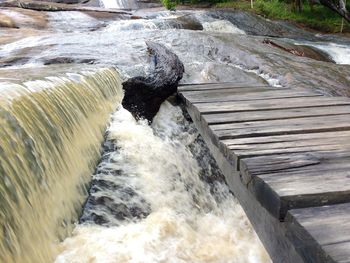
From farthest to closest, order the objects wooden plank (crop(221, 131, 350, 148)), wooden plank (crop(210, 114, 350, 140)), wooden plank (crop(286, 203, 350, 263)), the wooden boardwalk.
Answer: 1. wooden plank (crop(210, 114, 350, 140))
2. wooden plank (crop(221, 131, 350, 148))
3. the wooden boardwalk
4. wooden plank (crop(286, 203, 350, 263))

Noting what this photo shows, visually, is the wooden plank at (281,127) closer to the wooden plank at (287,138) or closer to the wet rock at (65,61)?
the wooden plank at (287,138)

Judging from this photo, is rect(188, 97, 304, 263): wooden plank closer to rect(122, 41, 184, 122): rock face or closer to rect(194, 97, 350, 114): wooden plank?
rect(194, 97, 350, 114): wooden plank

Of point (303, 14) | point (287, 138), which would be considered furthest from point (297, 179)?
point (303, 14)

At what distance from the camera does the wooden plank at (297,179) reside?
1560 millimetres

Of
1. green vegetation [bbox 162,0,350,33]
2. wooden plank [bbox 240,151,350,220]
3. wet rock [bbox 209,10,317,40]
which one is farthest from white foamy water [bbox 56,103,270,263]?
green vegetation [bbox 162,0,350,33]

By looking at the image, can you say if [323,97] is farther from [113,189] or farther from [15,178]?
[15,178]

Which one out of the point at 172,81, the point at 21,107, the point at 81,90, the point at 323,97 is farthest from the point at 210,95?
the point at 21,107

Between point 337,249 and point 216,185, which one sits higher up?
point 337,249

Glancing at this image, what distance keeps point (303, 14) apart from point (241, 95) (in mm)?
17815

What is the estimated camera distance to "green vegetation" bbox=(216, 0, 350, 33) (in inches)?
729

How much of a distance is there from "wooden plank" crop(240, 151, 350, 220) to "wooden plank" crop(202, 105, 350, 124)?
0.88 metres

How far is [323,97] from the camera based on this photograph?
144 inches

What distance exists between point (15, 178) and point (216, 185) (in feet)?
6.84

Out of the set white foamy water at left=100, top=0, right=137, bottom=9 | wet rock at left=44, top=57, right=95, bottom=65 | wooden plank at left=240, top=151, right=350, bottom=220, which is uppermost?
wooden plank at left=240, top=151, right=350, bottom=220
